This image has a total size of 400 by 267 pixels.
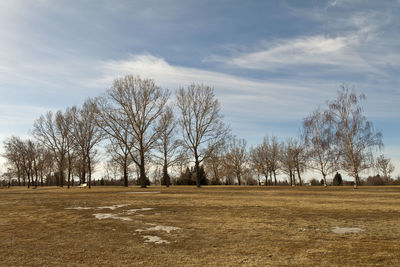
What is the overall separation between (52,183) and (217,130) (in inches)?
2656

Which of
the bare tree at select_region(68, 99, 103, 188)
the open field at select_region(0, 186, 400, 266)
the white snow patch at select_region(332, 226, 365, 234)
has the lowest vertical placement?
the white snow patch at select_region(332, 226, 365, 234)

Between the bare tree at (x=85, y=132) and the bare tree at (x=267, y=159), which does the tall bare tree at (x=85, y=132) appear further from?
the bare tree at (x=267, y=159)

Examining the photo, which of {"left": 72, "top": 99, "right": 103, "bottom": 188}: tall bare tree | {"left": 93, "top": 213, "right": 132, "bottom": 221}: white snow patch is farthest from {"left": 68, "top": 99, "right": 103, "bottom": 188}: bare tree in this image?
{"left": 93, "top": 213, "right": 132, "bottom": 221}: white snow patch

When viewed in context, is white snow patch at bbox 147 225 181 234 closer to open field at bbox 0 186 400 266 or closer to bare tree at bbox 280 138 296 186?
open field at bbox 0 186 400 266

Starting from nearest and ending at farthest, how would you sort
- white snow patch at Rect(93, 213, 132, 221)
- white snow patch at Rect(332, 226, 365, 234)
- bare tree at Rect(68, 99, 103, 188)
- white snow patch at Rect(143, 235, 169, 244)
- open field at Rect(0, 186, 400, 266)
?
open field at Rect(0, 186, 400, 266), white snow patch at Rect(143, 235, 169, 244), white snow patch at Rect(332, 226, 365, 234), white snow patch at Rect(93, 213, 132, 221), bare tree at Rect(68, 99, 103, 188)

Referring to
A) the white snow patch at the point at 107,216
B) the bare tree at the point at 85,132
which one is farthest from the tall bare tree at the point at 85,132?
the white snow patch at the point at 107,216

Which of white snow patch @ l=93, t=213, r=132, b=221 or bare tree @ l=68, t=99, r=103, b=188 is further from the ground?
bare tree @ l=68, t=99, r=103, b=188

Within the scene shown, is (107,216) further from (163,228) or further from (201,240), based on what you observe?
(201,240)

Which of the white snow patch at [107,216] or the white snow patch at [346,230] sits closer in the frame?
the white snow patch at [346,230]

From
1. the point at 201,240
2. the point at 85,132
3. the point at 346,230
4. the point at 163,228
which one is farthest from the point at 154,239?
the point at 85,132

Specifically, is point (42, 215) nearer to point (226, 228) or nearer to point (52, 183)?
point (226, 228)

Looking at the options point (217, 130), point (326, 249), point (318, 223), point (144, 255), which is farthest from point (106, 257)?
point (217, 130)

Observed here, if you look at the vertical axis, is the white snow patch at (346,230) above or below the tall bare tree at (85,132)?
below

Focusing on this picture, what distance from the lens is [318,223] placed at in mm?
9695
